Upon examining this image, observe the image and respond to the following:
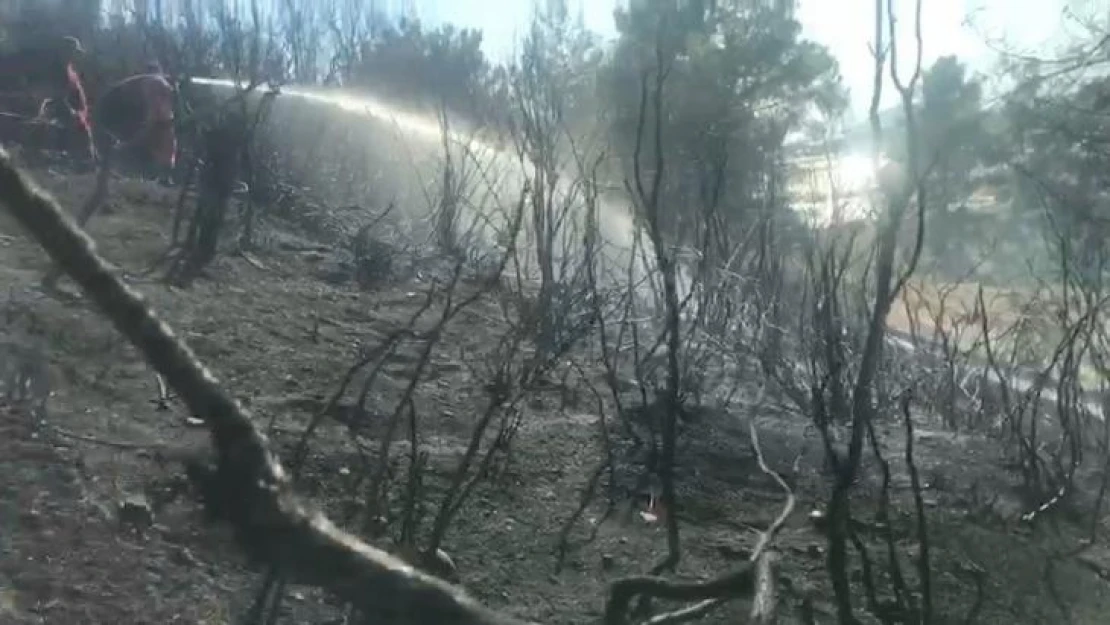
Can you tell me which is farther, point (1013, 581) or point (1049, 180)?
point (1049, 180)

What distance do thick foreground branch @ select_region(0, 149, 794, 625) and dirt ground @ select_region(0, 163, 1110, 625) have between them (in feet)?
6.07

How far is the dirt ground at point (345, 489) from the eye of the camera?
448cm

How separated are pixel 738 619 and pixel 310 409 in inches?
105

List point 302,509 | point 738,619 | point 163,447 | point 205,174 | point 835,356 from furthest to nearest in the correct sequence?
point 205,174, point 835,356, point 163,447, point 738,619, point 302,509

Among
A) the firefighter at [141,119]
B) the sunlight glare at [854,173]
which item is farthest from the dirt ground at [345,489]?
the firefighter at [141,119]

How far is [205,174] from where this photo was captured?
12.2m

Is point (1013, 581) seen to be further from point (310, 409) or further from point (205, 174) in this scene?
point (205, 174)

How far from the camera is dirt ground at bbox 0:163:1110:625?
4.48m

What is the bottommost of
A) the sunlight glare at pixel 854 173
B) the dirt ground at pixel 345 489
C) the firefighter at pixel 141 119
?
the dirt ground at pixel 345 489

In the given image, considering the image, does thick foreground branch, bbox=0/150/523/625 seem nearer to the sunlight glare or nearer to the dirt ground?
the dirt ground

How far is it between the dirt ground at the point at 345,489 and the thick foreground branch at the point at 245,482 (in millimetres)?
1851

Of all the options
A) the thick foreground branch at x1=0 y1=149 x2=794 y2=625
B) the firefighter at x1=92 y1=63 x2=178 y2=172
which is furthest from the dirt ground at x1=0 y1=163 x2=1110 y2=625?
the firefighter at x1=92 y1=63 x2=178 y2=172

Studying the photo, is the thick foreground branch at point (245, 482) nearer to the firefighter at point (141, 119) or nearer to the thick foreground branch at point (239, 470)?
the thick foreground branch at point (239, 470)

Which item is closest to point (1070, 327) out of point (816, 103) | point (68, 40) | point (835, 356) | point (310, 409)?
point (835, 356)
